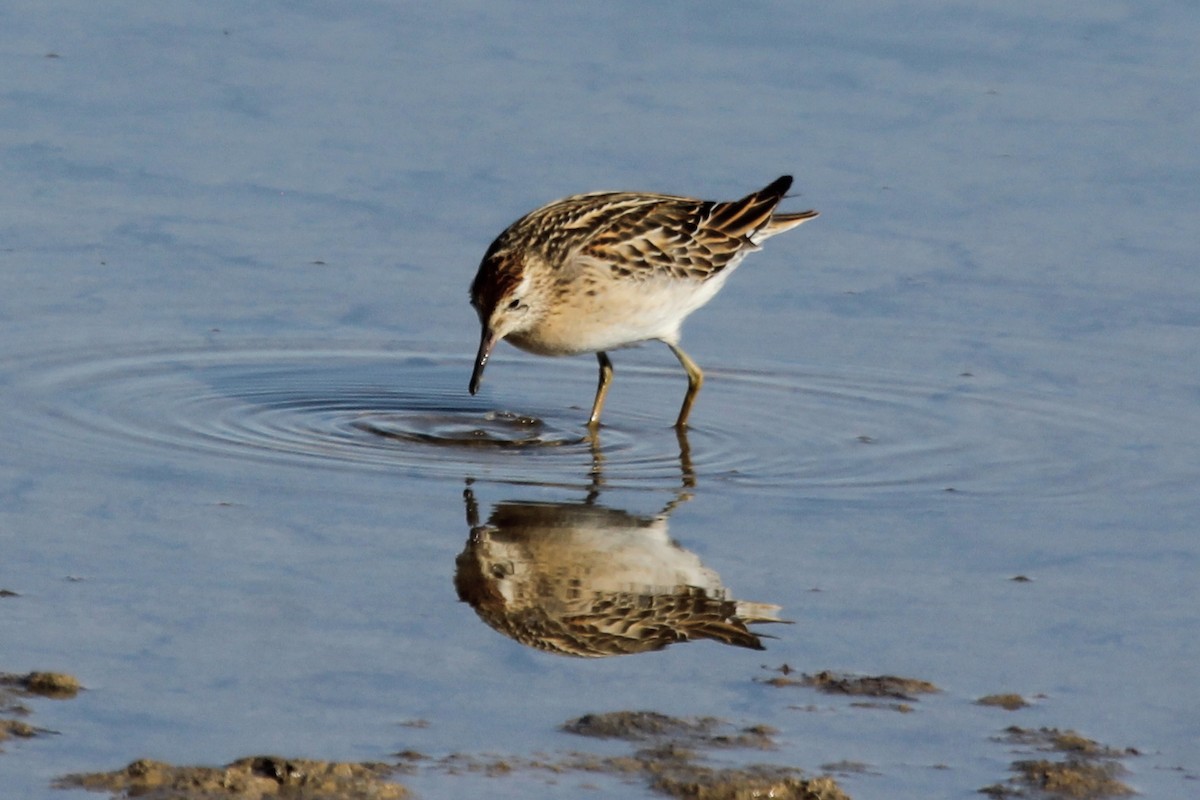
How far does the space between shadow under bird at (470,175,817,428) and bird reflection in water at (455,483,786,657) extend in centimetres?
175

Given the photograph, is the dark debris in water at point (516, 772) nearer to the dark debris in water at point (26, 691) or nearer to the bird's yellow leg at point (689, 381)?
the dark debris in water at point (26, 691)

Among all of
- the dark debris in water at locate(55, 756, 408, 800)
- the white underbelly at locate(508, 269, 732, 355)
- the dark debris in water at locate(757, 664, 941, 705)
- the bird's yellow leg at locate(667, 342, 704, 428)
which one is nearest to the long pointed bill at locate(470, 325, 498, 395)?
the white underbelly at locate(508, 269, 732, 355)

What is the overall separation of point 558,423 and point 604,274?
0.84 metres

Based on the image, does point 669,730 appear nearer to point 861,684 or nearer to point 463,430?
point 861,684

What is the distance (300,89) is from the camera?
561 inches

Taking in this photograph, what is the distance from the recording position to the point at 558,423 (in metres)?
10.4

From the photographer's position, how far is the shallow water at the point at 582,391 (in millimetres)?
6867

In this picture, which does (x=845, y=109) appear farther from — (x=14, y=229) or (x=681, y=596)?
(x=681, y=596)

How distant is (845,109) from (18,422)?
6.46 m

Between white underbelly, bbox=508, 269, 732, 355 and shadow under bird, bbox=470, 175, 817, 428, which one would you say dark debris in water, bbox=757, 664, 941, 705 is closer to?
shadow under bird, bbox=470, 175, 817, 428

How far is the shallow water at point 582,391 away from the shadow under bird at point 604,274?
14.1 inches

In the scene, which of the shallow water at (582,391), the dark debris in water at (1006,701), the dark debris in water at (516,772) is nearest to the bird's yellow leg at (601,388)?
the shallow water at (582,391)

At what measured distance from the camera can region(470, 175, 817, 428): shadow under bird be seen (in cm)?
1047

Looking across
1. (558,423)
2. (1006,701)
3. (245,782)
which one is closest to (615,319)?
(558,423)
